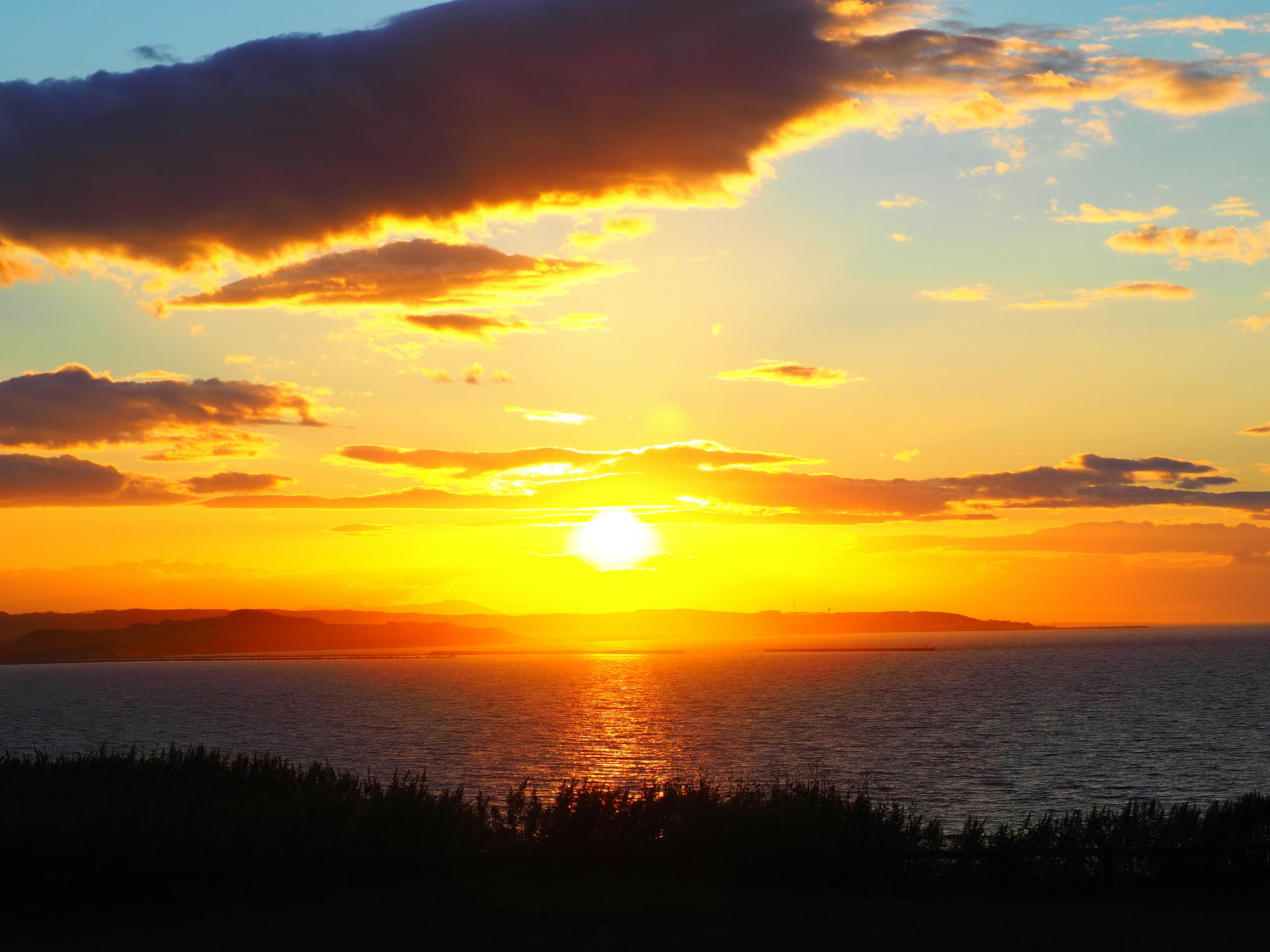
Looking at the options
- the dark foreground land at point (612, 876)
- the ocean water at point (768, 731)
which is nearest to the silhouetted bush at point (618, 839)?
the dark foreground land at point (612, 876)

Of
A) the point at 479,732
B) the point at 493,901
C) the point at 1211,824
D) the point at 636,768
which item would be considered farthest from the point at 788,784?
the point at 479,732

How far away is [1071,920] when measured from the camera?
15.5m

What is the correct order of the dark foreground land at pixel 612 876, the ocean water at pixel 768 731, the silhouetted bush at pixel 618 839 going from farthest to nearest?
the ocean water at pixel 768 731
the silhouetted bush at pixel 618 839
the dark foreground land at pixel 612 876

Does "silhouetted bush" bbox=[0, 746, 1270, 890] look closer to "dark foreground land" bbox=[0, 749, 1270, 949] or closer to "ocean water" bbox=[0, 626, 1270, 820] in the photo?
"dark foreground land" bbox=[0, 749, 1270, 949]

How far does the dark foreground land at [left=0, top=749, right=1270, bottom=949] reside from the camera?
48.6 ft

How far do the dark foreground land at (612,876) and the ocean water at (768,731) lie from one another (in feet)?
73.4

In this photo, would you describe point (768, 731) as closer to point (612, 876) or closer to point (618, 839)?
point (618, 839)

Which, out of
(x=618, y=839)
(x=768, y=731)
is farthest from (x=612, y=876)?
(x=768, y=731)

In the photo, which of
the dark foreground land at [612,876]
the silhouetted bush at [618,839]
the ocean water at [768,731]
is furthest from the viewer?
the ocean water at [768,731]

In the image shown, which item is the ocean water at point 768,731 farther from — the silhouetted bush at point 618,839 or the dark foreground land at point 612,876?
the dark foreground land at point 612,876

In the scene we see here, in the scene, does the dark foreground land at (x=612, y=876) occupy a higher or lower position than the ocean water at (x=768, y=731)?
higher

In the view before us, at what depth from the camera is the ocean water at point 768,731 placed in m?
52.3

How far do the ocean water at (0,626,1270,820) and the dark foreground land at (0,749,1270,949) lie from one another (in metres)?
22.4

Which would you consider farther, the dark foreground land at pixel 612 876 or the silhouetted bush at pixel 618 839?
the silhouetted bush at pixel 618 839
